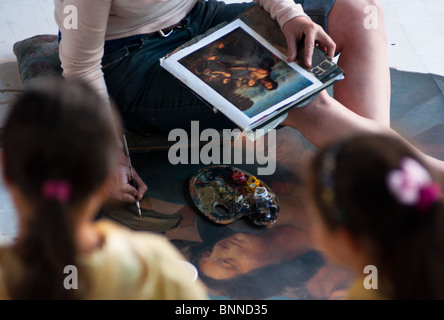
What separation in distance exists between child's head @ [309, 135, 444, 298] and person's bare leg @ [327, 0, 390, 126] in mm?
699

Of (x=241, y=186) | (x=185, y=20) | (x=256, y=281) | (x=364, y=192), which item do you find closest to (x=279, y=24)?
(x=185, y=20)

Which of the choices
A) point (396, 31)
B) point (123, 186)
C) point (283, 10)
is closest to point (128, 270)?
point (123, 186)

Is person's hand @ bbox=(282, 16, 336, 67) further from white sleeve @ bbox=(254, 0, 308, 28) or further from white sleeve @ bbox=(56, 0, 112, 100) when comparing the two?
white sleeve @ bbox=(56, 0, 112, 100)

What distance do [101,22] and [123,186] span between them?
0.35 metres

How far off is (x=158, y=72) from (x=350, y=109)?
457 mm

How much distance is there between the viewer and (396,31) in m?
1.85

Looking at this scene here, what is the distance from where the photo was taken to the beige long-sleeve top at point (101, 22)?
1150 millimetres

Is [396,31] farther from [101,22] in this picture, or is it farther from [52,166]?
[52,166]

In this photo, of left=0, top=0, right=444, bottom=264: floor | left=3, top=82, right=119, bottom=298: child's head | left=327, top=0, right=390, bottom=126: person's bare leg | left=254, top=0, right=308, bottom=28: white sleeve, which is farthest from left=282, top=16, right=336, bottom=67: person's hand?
left=3, top=82, right=119, bottom=298: child's head

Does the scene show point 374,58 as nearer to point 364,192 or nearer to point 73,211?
point 364,192

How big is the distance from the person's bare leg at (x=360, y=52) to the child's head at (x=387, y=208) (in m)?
0.70

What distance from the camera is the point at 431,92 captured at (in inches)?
64.8

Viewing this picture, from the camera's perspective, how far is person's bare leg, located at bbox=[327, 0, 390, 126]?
135cm

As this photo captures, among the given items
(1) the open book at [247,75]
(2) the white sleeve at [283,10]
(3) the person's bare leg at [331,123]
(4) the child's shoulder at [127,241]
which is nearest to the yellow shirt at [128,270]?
(4) the child's shoulder at [127,241]
